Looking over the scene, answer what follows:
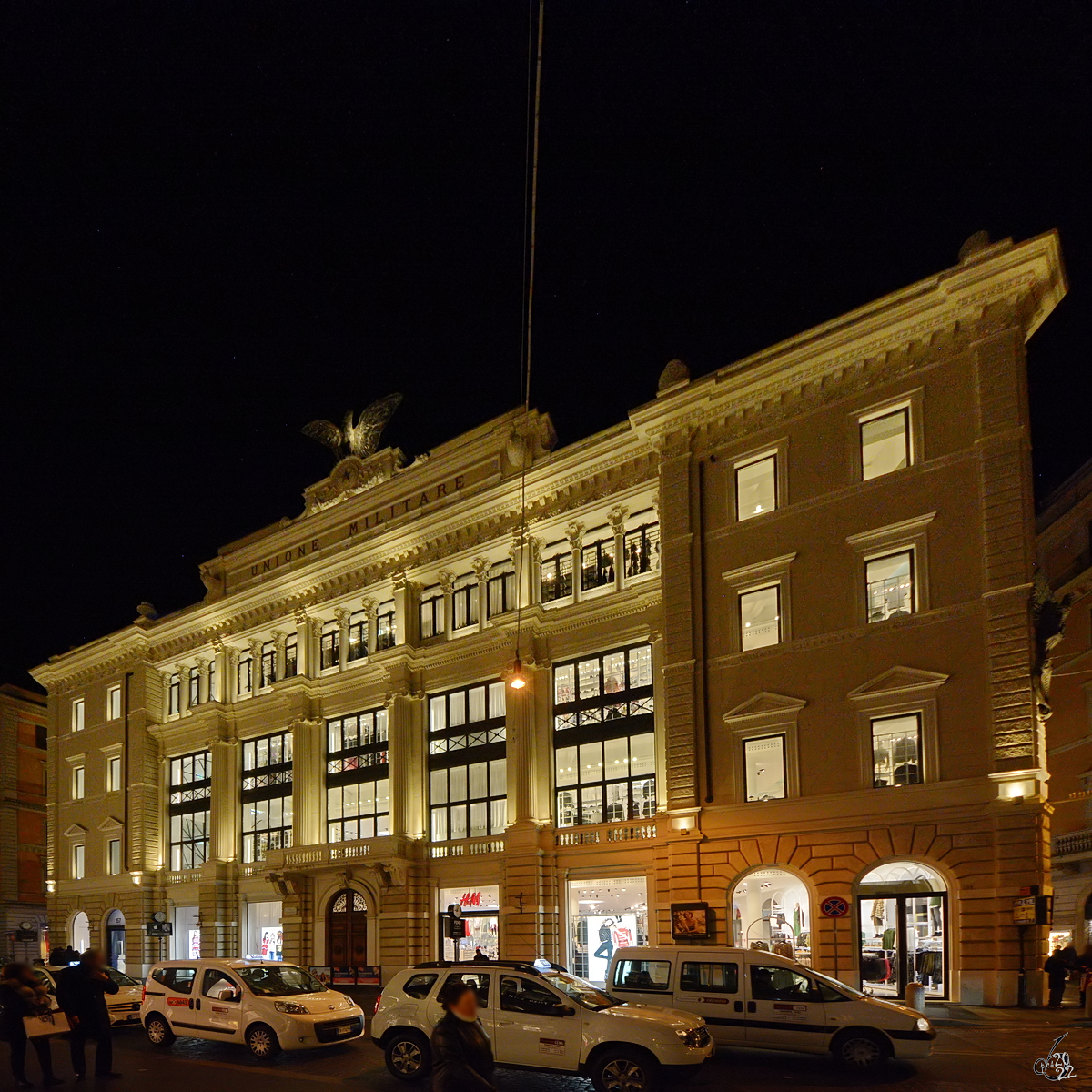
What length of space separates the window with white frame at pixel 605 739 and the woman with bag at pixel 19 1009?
67.4 feet

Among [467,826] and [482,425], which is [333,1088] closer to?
[467,826]

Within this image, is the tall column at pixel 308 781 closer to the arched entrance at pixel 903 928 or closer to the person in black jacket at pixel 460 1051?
the arched entrance at pixel 903 928

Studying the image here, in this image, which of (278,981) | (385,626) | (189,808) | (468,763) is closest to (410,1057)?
(278,981)

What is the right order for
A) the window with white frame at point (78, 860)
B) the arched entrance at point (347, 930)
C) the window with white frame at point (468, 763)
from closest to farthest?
1. the window with white frame at point (468, 763)
2. the arched entrance at point (347, 930)
3. the window with white frame at point (78, 860)

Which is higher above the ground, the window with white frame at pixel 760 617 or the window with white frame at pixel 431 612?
the window with white frame at pixel 431 612

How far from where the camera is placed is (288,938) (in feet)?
144

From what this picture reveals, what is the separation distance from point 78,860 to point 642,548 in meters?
38.5

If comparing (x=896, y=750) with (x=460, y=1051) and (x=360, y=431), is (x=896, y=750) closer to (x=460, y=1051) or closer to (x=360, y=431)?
(x=460, y=1051)

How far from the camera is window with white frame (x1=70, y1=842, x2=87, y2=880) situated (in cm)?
5822

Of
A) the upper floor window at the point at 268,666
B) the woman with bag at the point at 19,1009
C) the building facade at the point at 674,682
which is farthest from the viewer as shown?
the upper floor window at the point at 268,666

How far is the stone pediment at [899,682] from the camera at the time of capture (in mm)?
28328

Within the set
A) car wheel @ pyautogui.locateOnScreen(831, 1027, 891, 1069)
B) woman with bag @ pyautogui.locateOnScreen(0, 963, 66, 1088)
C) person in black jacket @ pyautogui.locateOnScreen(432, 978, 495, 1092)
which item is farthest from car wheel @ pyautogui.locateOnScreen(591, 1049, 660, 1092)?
woman with bag @ pyautogui.locateOnScreen(0, 963, 66, 1088)

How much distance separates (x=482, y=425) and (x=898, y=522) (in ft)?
54.8

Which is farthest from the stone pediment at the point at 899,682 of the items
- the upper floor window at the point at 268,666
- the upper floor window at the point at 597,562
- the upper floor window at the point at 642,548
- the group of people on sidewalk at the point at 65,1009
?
the upper floor window at the point at 268,666
